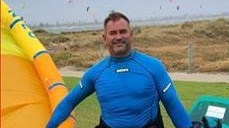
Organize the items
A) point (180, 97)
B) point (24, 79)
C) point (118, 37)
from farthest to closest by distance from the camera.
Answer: point (180, 97), point (24, 79), point (118, 37)

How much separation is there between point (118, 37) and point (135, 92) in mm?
355

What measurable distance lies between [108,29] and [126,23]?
12 centimetres

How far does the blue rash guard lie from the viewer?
3162 mm

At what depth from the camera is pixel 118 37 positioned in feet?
10.2

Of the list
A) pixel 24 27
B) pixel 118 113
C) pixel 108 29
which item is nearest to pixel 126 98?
pixel 118 113

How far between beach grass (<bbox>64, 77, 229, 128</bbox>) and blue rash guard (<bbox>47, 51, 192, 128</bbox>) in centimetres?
347

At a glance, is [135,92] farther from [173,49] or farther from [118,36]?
[173,49]

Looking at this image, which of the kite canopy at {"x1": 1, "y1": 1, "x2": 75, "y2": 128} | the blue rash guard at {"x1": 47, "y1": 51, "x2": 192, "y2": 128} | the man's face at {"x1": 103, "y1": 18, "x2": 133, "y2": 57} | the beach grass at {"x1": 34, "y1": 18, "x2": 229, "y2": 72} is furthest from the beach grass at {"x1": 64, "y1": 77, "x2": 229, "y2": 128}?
the man's face at {"x1": 103, "y1": 18, "x2": 133, "y2": 57}

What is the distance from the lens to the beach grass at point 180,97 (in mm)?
7184

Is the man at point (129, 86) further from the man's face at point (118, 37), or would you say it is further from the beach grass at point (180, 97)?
the beach grass at point (180, 97)

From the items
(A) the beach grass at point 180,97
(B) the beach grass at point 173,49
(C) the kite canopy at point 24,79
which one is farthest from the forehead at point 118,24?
(B) the beach grass at point 173,49

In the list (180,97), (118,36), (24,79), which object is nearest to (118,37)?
(118,36)

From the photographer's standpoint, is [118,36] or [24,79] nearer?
[118,36]

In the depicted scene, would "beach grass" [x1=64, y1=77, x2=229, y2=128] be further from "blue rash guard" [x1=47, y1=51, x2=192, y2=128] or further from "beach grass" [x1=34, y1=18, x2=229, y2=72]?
"blue rash guard" [x1=47, y1=51, x2=192, y2=128]
